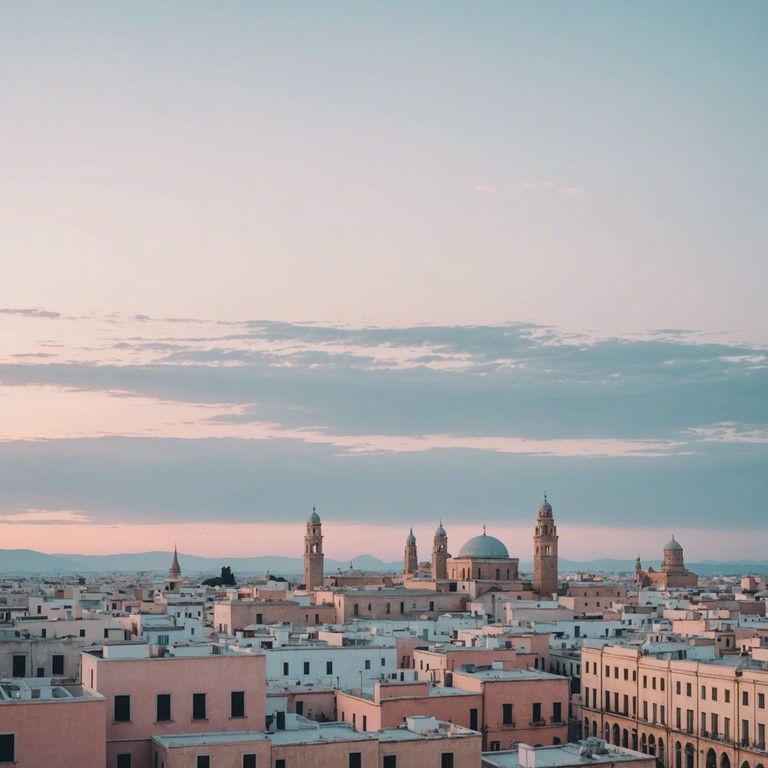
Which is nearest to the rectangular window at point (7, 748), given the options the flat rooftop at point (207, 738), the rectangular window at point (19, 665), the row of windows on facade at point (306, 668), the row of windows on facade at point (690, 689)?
the flat rooftop at point (207, 738)

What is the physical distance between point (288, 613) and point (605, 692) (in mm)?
33278

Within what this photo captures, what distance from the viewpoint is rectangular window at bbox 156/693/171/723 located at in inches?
1670

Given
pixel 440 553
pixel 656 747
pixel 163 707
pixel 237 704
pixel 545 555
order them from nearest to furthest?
1. pixel 163 707
2. pixel 237 704
3. pixel 656 747
4. pixel 545 555
5. pixel 440 553

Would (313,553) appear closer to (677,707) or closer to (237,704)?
(677,707)

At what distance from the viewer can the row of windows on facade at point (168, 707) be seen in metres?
41.9

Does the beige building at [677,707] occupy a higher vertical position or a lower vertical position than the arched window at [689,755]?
higher

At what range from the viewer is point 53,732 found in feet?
125

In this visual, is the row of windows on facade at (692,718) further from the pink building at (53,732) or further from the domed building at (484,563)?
the domed building at (484,563)

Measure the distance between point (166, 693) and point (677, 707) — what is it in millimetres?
34244

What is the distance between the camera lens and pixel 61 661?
59.3 meters

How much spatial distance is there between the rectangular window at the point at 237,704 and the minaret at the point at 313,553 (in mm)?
89155

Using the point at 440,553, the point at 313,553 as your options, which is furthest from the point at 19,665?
the point at 440,553

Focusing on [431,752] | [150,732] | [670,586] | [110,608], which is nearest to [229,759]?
[150,732]

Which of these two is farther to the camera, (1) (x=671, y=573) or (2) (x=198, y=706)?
(1) (x=671, y=573)
